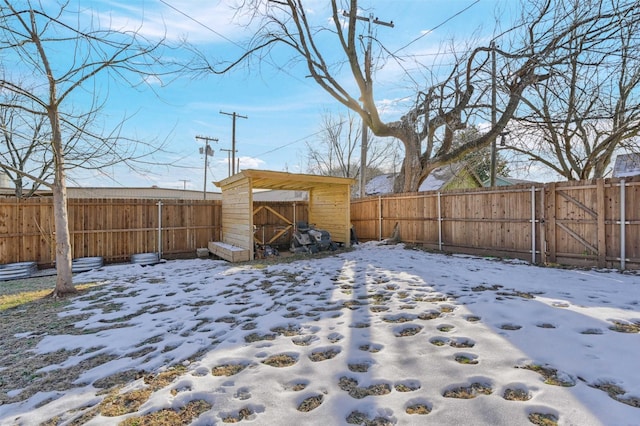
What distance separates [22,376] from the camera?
2.42 m

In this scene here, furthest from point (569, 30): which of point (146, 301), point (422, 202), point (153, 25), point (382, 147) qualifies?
point (382, 147)

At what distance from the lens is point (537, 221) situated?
6.46 metres

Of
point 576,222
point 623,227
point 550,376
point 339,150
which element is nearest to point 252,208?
point 550,376

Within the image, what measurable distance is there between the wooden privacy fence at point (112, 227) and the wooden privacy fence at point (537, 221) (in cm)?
481

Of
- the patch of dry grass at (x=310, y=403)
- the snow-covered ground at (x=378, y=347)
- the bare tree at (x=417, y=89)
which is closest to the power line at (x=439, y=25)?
the bare tree at (x=417, y=89)

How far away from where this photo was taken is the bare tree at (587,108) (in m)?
5.23

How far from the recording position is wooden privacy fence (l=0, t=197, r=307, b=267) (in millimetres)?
6953

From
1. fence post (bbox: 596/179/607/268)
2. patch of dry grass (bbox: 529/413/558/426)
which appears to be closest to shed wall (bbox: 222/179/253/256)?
patch of dry grass (bbox: 529/413/558/426)

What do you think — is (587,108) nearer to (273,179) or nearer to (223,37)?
(273,179)

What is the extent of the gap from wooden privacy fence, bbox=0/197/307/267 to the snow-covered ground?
3.60m

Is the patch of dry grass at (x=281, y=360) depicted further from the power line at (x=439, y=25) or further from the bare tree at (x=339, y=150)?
the bare tree at (x=339, y=150)

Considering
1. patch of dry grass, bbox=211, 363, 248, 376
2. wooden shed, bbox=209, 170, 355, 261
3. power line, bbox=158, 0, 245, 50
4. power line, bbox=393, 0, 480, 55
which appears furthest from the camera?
wooden shed, bbox=209, 170, 355, 261

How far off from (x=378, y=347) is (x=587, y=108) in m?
9.12

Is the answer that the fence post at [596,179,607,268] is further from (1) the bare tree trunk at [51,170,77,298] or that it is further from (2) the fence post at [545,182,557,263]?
(1) the bare tree trunk at [51,170,77,298]
